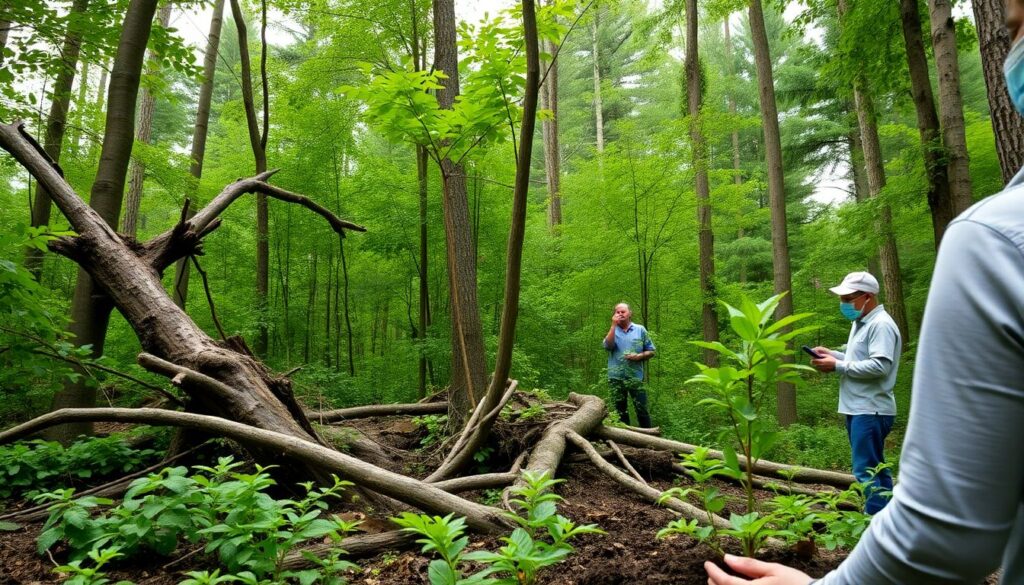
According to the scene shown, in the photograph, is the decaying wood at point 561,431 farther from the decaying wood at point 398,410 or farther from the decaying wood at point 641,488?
the decaying wood at point 398,410

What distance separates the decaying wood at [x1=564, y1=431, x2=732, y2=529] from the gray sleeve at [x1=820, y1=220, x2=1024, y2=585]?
1638 millimetres

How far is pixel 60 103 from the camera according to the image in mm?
6770

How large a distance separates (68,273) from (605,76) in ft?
64.4

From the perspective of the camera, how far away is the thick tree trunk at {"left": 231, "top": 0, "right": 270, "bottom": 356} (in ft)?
30.9

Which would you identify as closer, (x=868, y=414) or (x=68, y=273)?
(x=868, y=414)

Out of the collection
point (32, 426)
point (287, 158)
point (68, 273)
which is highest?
point (287, 158)

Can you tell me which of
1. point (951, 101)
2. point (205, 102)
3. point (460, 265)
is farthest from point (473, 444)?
point (205, 102)

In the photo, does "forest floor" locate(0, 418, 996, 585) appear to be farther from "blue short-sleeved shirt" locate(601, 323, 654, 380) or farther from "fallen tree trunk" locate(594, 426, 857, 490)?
"blue short-sleeved shirt" locate(601, 323, 654, 380)

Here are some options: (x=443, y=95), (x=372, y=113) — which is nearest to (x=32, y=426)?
(x=372, y=113)

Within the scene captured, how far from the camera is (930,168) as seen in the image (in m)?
5.47

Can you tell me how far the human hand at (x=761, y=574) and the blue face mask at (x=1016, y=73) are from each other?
71 centimetres

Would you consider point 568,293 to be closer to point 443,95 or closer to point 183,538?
point 443,95

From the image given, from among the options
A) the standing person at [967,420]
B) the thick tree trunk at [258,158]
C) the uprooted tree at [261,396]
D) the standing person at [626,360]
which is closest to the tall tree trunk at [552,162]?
the thick tree trunk at [258,158]

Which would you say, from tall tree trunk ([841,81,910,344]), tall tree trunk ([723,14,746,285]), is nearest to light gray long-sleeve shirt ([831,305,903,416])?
tall tree trunk ([841,81,910,344])
